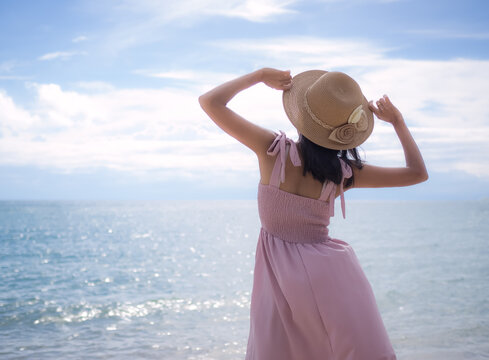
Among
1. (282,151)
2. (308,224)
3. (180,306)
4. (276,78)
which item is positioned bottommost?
(180,306)

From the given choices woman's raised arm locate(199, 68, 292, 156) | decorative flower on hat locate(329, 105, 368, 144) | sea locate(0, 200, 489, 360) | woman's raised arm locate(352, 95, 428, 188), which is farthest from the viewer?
sea locate(0, 200, 489, 360)

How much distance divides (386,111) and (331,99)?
1.27ft

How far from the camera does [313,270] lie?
2.12 metres

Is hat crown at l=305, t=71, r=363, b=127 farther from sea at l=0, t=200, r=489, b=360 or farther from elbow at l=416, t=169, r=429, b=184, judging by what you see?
sea at l=0, t=200, r=489, b=360

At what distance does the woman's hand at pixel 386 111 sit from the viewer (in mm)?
2408

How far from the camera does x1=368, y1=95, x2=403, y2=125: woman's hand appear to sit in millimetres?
2408

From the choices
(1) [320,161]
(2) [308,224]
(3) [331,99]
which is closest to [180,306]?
(2) [308,224]

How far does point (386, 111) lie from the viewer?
242 centimetres

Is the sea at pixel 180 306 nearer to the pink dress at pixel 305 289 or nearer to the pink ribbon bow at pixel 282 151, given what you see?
the pink dress at pixel 305 289

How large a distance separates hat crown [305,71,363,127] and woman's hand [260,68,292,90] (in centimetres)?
12

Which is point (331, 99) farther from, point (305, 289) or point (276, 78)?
point (305, 289)

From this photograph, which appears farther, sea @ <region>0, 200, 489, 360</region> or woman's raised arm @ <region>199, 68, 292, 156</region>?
sea @ <region>0, 200, 489, 360</region>

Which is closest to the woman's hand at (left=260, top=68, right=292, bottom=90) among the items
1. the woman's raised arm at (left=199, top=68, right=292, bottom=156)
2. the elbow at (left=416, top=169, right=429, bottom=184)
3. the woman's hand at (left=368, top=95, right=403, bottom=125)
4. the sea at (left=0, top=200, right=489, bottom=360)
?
the woman's raised arm at (left=199, top=68, right=292, bottom=156)

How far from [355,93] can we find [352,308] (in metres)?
0.96
